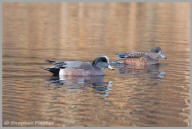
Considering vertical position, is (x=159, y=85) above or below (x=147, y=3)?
below

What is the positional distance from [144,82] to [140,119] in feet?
11.6

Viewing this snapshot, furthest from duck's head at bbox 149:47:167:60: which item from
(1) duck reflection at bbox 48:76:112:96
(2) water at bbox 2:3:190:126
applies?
(1) duck reflection at bbox 48:76:112:96

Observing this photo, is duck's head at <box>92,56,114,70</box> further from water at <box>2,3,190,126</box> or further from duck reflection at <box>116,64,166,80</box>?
duck reflection at <box>116,64,166,80</box>

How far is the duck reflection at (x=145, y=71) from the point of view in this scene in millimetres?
13766

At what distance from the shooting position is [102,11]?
110 feet

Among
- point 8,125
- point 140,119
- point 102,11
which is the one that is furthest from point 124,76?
point 102,11

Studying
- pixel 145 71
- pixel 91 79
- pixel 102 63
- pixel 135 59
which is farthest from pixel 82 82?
pixel 135 59

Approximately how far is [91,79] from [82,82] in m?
0.56

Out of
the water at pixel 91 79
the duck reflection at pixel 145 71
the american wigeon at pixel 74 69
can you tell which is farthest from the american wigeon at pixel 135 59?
the american wigeon at pixel 74 69

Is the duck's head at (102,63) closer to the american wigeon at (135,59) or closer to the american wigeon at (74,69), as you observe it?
the american wigeon at (74,69)

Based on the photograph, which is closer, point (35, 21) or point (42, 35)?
point (42, 35)

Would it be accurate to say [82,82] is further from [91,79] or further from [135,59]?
[135,59]

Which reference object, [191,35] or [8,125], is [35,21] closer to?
[191,35]

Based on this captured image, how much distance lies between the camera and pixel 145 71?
14664 millimetres
